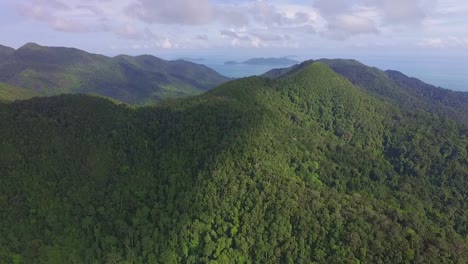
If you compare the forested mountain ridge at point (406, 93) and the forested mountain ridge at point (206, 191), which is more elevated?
the forested mountain ridge at point (406, 93)

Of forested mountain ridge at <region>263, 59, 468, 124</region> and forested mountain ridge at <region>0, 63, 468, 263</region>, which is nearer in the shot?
forested mountain ridge at <region>0, 63, 468, 263</region>

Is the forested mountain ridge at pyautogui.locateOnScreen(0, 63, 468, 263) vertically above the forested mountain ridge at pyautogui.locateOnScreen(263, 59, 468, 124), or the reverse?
the forested mountain ridge at pyautogui.locateOnScreen(263, 59, 468, 124)

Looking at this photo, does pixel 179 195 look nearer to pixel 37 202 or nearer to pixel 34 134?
pixel 37 202

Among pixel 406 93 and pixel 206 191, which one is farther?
pixel 406 93

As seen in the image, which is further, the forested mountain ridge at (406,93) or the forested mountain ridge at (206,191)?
the forested mountain ridge at (406,93)
